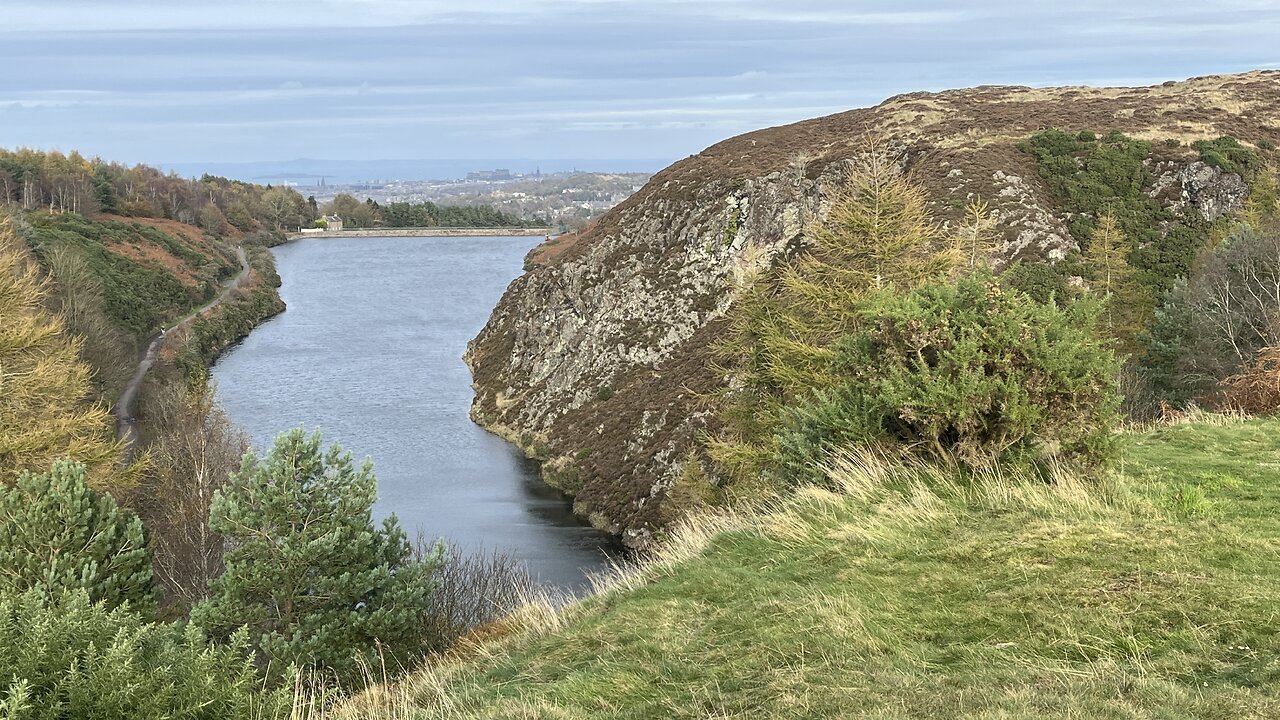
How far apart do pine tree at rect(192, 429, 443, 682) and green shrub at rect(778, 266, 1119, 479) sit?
984 centimetres

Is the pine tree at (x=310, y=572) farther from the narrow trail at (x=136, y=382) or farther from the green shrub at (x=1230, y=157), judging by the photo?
the green shrub at (x=1230, y=157)

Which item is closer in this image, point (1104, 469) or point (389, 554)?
point (1104, 469)


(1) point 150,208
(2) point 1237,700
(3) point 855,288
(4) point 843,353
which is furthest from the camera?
(1) point 150,208

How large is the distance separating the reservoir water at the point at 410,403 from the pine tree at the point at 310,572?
10382 mm

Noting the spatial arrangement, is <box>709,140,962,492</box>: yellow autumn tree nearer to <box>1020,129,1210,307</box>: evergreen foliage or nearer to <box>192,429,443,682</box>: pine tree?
<box>192,429,443,682</box>: pine tree

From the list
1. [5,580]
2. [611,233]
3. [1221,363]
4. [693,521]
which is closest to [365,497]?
[5,580]

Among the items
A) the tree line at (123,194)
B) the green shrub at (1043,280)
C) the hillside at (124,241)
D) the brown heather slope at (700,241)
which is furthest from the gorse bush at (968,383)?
the tree line at (123,194)

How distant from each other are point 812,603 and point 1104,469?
5.29 m

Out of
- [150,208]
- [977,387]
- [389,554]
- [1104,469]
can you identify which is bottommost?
[389,554]

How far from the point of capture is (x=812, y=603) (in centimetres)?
801

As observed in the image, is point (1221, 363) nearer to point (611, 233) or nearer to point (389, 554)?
point (389, 554)

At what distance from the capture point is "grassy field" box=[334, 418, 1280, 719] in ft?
19.5

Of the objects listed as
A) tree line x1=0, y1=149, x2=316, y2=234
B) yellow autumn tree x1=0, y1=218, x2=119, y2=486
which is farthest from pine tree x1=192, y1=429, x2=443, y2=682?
tree line x1=0, y1=149, x2=316, y2=234

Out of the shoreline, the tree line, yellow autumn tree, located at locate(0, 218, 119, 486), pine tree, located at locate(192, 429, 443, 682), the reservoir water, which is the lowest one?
the reservoir water
